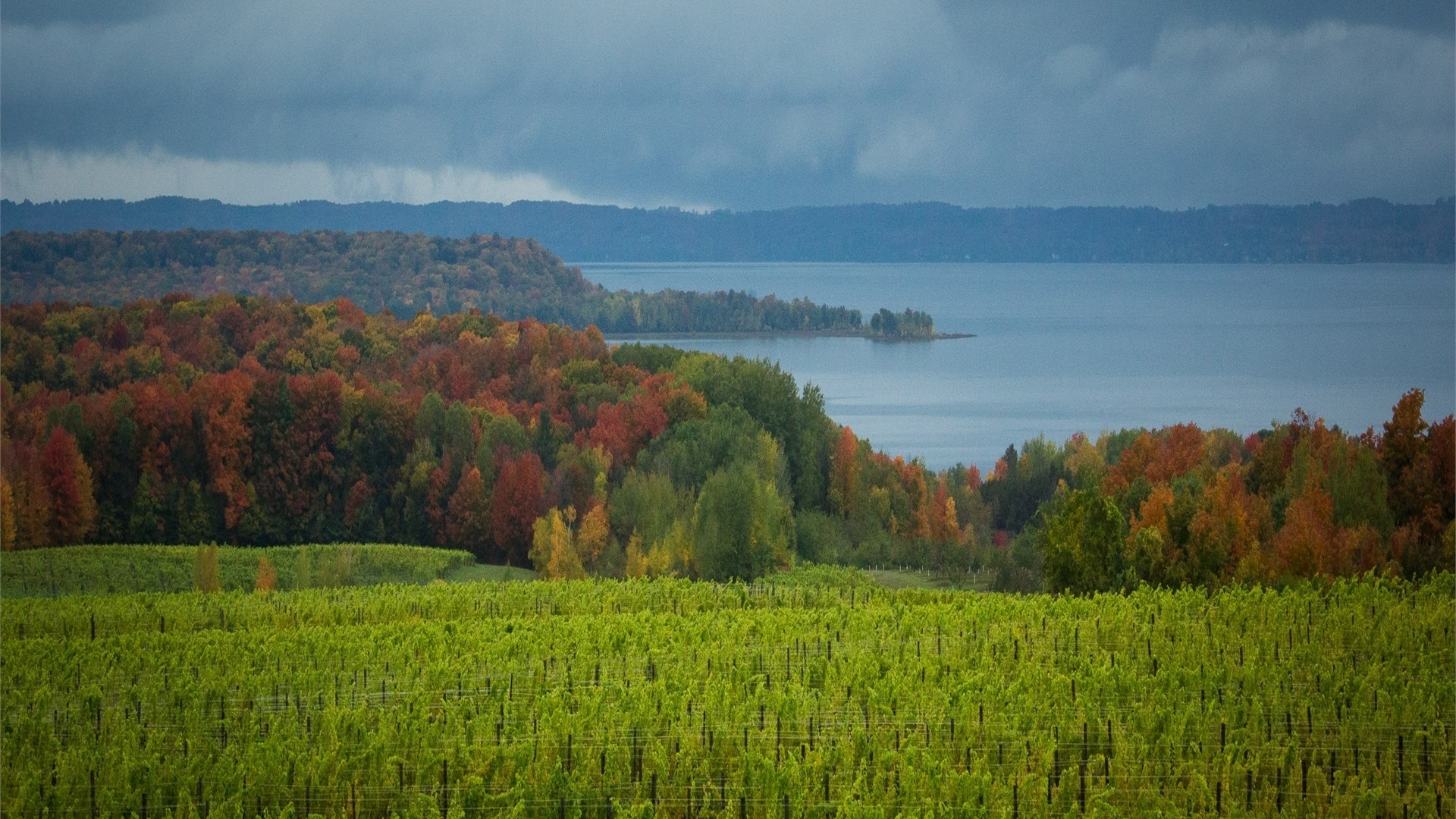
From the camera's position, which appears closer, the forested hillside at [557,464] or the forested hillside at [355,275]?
the forested hillside at [557,464]

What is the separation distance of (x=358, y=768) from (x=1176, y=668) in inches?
351

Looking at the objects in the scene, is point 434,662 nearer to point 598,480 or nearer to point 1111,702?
point 1111,702


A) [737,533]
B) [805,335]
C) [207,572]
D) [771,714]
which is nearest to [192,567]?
[207,572]

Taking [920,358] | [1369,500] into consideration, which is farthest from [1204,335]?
[1369,500]

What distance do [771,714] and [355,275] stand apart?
10681 centimetres

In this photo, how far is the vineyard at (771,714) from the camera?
1233 cm

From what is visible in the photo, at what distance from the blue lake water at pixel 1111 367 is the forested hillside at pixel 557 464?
16.5 metres

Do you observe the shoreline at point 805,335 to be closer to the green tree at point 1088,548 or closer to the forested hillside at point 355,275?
the forested hillside at point 355,275

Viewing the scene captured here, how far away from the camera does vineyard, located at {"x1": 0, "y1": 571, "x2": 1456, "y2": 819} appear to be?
12328 mm

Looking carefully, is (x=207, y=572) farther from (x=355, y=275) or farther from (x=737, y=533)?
(x=355, y=275)

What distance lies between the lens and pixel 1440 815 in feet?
39.7

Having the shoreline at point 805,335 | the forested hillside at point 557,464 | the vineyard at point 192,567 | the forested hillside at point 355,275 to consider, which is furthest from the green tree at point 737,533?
the shoreline at point 805,335

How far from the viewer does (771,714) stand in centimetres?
1462

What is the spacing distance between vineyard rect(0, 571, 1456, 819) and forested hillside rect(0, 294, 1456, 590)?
522 inches
